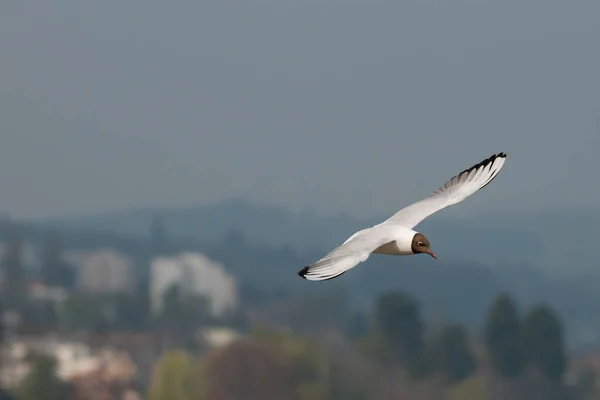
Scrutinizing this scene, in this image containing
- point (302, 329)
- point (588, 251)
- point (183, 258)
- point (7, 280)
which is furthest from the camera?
point (588, 251)

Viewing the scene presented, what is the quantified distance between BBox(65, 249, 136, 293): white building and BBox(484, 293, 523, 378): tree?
13544 mm

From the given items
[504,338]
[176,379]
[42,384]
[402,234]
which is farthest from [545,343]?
[402,234]

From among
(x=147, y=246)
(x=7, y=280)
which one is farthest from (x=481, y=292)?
(x=7, y=280)

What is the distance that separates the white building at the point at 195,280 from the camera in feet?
197

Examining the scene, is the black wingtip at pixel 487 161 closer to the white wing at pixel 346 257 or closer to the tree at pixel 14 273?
the white wing at pixel 346 257

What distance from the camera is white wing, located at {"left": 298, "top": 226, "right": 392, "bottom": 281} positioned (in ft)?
24.3

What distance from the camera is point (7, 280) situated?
221ft

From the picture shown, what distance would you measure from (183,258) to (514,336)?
120ft

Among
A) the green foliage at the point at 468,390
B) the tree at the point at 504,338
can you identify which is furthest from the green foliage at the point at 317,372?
the tree at the point at 504,338

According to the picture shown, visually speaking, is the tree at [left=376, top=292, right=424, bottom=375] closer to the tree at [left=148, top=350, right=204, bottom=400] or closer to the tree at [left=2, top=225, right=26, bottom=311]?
the tree at [left=148, top=350, right=204, bottom=400]

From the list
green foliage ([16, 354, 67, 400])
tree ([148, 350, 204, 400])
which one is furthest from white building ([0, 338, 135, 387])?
tree ([148, 350, 204, 400])

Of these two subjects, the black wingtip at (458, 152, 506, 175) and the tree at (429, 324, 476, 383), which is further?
the tree at (429, 324, 476, 383)

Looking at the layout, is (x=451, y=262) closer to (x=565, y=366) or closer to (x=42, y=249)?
(x=42, y=249)

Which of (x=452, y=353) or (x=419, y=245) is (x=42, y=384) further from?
(x=419, y=245)
